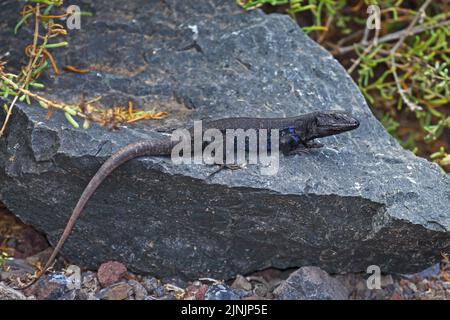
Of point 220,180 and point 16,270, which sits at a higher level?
point 220,180

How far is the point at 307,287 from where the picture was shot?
5.11 m

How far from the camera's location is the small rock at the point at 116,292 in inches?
203

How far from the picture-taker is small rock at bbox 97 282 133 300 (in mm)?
5148

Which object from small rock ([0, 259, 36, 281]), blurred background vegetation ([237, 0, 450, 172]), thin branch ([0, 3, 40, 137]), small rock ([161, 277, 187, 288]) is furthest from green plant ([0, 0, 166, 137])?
blurred background vegetation ([237, 0, 450, 172])

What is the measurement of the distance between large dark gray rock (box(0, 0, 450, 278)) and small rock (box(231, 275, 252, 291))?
71 mm

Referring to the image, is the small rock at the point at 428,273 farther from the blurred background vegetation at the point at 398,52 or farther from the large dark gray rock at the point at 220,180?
the blurred background vegetation at the point at 398,52

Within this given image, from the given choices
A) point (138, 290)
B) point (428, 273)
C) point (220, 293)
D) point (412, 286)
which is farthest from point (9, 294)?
point (428, 273)

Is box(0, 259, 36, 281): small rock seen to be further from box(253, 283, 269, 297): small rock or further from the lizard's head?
the lizard's head

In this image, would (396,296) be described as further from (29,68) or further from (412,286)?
(29,68)

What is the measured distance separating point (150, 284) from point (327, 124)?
1888 millimetres

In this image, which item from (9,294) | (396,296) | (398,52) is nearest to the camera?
(9,294)

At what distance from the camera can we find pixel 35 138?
16.8ft

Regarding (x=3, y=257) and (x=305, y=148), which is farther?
(x=305, y=148)

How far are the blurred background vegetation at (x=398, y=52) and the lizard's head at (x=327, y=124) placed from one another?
1.36 meters
